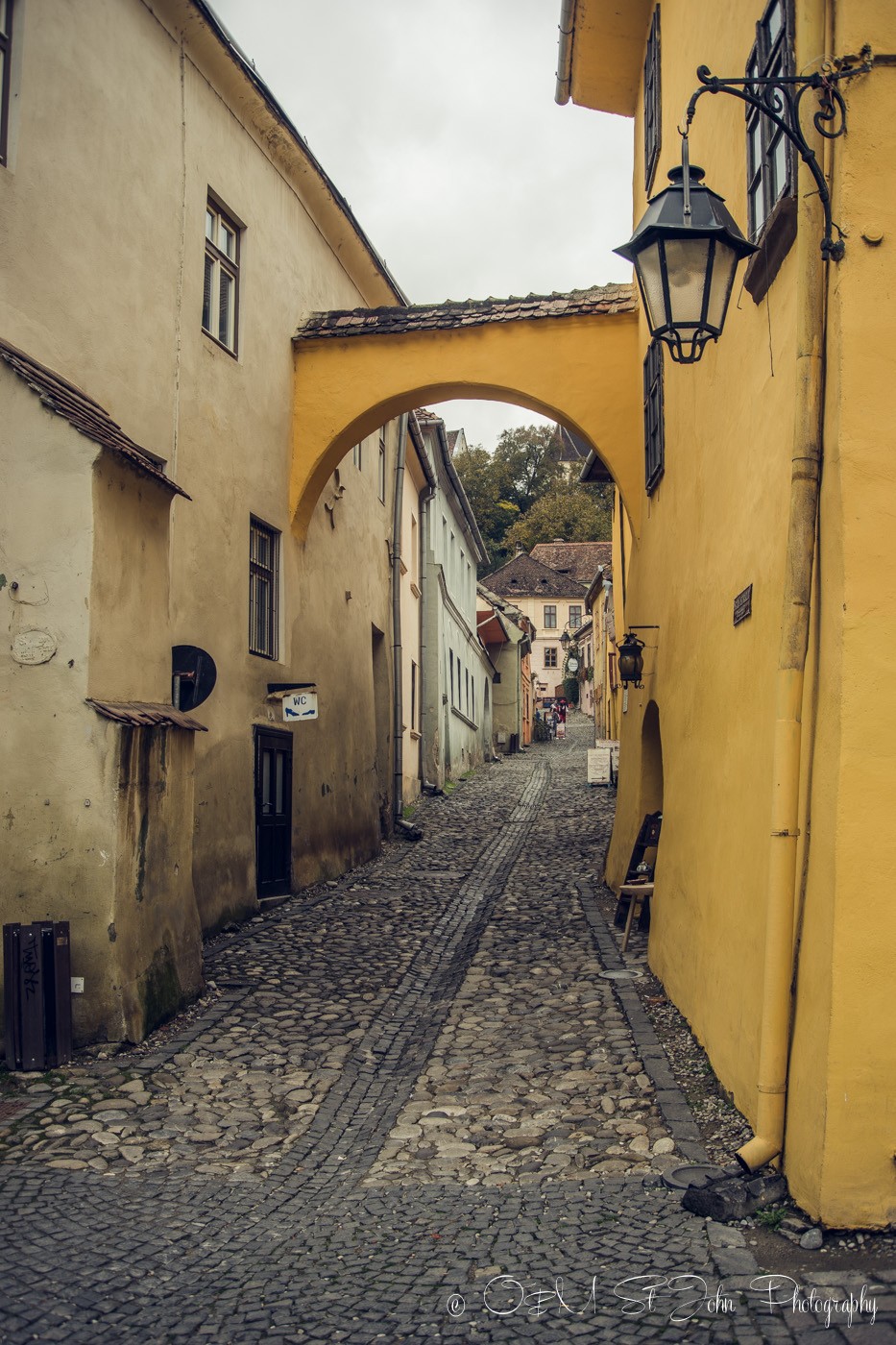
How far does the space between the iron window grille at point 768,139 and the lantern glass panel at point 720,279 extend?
0.43 meters

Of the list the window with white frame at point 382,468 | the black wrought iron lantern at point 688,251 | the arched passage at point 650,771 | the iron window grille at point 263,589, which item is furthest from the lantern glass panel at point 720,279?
the window with white frame at point 382,468

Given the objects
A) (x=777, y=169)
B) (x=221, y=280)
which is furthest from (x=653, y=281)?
(x=221, y=280)

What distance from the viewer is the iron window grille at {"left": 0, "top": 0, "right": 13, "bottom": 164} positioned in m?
7.32

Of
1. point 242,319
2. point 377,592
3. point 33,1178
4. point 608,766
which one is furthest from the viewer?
point 608,766

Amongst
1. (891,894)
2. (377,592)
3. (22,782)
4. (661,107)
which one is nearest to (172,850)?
(22,782)

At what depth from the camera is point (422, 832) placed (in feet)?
59.2

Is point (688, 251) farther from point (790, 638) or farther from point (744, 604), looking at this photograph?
point (744, 604)

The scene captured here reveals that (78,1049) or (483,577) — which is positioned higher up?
(483,577)

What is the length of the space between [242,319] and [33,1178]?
27.9ft

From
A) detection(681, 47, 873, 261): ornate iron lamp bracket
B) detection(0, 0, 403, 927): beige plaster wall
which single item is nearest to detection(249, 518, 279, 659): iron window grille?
detection(0, 0, 403, 927): beige plaster wall

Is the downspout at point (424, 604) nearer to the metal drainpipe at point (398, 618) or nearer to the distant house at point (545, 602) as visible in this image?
the metal drainpipe at point (398, 618)

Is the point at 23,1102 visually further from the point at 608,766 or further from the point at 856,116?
the point at 608,766

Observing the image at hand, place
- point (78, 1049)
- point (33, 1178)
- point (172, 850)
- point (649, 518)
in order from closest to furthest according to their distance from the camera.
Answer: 1. point (33, 1178)
2. point (78, 1049)
3. point (172, 850)
4. point (649, 518)

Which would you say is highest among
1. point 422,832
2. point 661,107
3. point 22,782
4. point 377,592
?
point 661,107
